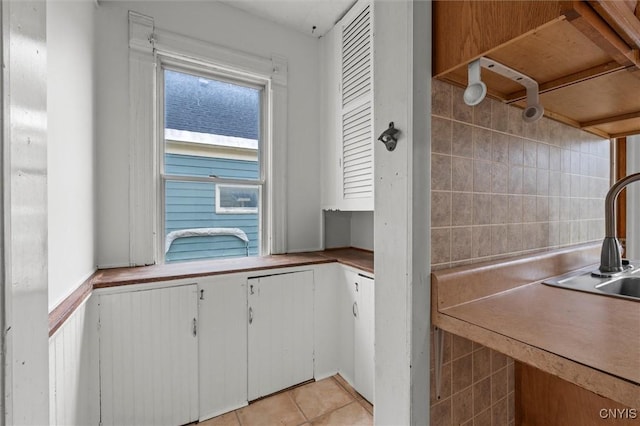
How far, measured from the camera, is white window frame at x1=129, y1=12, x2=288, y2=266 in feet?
6.26

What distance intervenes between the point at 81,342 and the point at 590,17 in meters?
2.16

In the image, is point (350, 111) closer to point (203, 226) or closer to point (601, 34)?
point (203, 226)

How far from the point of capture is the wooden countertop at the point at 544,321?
0.55 meters

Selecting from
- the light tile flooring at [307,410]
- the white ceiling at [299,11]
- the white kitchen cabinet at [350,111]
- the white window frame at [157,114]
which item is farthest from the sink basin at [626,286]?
the white ceiling at [299,11]

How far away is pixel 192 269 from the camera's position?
1.85 meters

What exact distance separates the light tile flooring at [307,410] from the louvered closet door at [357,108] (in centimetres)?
129

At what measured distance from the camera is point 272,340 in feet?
6.40

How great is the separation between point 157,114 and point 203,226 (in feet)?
2.83

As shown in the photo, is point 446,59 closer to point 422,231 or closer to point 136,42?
point 422,231

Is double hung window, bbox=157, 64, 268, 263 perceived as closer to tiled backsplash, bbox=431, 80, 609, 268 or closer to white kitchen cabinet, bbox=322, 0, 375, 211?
white kitchen cabinet, bbox=322, 0, 375, 211

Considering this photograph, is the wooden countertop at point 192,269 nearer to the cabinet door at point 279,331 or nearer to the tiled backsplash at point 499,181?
the cabinet door at point 279,331

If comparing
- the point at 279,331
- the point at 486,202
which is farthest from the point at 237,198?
the point at 486,202

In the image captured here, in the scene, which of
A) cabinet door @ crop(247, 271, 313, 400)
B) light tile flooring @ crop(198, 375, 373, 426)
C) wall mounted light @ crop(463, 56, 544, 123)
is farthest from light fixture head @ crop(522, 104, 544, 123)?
light tile flooring @ crop(198, 375, 373, 426)

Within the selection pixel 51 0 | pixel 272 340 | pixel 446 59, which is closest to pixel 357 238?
pixel 272 340
